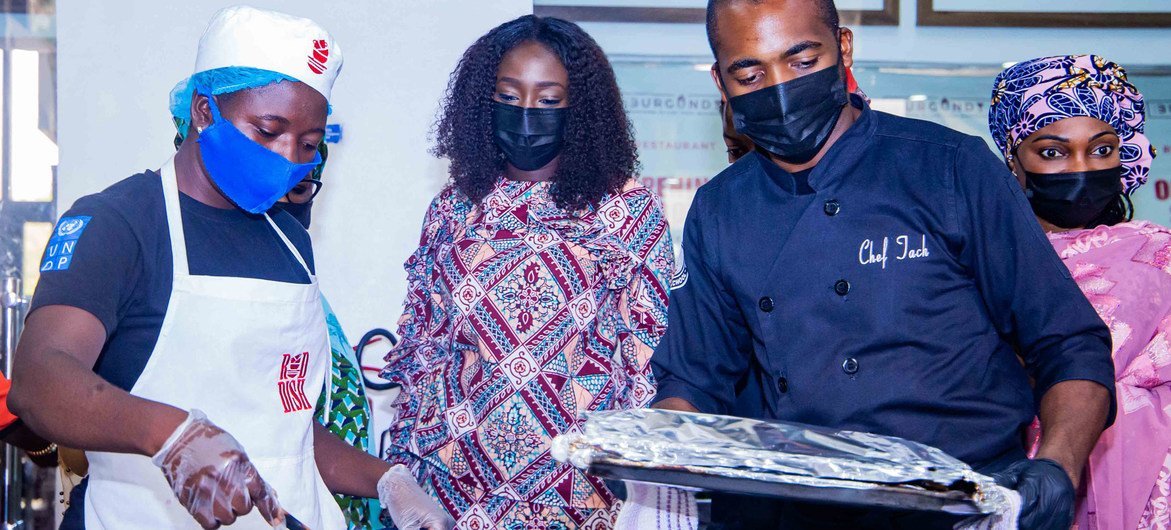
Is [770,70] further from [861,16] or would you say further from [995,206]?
[861,16]

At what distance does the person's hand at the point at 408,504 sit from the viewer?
5.90ft

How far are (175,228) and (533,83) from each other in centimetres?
110

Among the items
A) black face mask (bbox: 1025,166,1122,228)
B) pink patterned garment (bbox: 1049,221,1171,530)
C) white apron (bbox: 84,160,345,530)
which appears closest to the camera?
white apron (bbox: 84,160,345,530)

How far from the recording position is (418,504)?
1804 millimetres

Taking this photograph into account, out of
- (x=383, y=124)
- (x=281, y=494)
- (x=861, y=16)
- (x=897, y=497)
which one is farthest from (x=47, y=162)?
(x=897, y=497)

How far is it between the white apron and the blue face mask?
7 centimetres

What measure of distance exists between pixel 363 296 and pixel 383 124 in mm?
496

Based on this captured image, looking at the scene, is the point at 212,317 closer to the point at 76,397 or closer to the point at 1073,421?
the point at 76,397

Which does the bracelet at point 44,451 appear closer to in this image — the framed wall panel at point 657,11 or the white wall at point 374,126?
the white wall at point 374,126

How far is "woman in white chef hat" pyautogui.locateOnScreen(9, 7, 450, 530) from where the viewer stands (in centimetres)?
139

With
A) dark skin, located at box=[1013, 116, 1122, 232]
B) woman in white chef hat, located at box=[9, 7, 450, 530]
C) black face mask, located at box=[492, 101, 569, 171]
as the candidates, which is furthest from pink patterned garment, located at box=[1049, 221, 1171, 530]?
woman in white chef hat, located at box=[9, 7, 450, 530]

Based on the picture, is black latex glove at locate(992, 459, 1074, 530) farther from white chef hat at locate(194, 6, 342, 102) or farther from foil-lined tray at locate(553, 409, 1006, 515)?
white chef hat at locate(194, 6, 342, 102)

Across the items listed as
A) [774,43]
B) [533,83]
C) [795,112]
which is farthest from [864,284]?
[533,83]

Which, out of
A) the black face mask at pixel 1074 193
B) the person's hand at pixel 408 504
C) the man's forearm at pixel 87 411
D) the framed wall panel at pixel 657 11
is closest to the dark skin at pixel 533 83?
the framed wall panel at pixel 657 11
